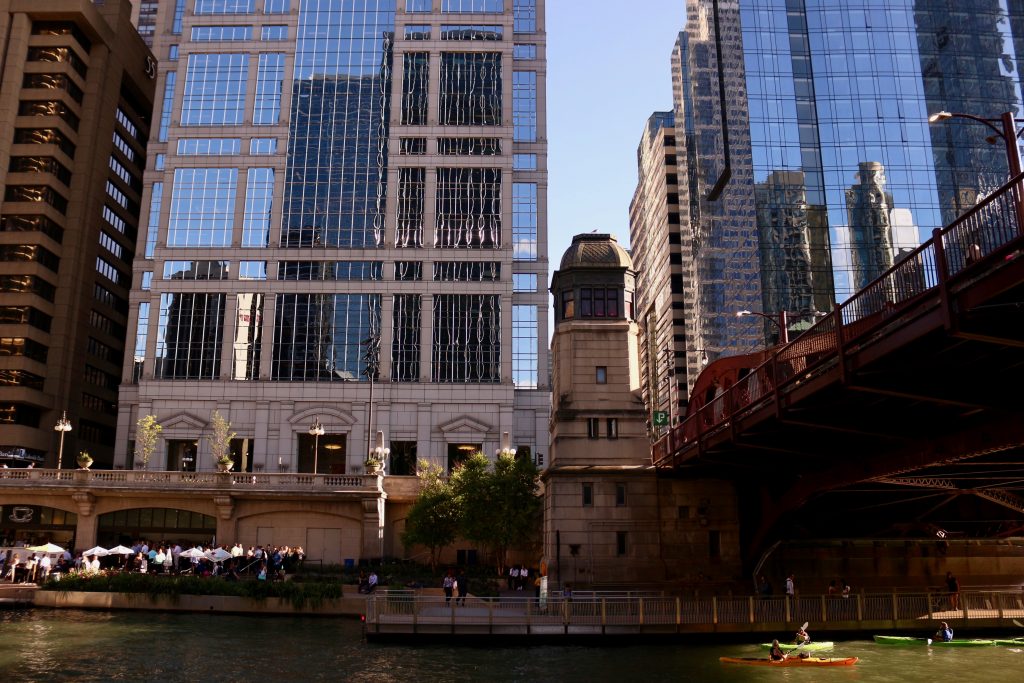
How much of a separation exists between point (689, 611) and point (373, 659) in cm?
1321

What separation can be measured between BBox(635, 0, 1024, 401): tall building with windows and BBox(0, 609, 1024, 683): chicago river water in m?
62.9

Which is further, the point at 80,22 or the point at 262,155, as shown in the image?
the point at 80,22

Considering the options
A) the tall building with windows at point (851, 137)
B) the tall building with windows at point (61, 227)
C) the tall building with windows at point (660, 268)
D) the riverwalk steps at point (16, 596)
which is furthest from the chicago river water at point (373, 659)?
the tall building with windows at point (660, 268)

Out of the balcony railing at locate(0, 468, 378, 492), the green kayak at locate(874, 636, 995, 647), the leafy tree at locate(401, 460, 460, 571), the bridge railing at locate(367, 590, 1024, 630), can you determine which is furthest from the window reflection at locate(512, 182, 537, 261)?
the green kayak at locate(874, 636, 995, 647)

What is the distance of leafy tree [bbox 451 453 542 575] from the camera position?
5156 centimetres

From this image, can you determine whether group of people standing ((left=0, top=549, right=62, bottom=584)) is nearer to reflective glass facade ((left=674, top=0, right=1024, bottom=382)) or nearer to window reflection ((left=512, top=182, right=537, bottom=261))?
window reflection ((left=512, top=182, right=537, bottom=261))

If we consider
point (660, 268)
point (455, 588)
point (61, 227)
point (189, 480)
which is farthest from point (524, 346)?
point (660, 268)

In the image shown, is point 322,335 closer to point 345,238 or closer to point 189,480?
point 345,238

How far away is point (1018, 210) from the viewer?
48.4 feet

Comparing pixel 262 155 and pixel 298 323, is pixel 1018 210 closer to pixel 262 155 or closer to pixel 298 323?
pixel 298 323

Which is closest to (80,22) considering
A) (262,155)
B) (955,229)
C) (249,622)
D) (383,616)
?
(262,155)

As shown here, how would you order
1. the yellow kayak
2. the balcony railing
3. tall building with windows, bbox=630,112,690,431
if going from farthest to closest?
tall building with windows, bbox=630,112,690,431 → the balcony railing → the yellow kayak

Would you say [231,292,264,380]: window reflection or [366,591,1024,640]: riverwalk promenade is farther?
[231,292,264,380]: window reflection

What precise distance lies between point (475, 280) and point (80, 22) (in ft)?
180
